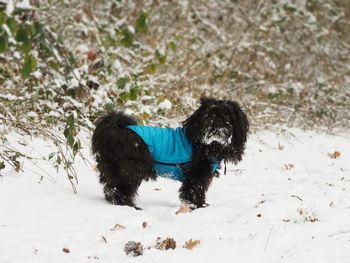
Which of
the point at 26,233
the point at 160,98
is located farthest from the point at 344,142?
the point at 26,233

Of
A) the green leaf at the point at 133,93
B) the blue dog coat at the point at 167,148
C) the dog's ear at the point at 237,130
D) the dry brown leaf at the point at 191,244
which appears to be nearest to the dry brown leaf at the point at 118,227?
the dry brown leaf at the point at 191,244

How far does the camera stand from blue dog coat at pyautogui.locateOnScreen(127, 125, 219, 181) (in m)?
4.67

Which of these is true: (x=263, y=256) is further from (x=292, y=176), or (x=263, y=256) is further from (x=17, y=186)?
(x=292, y=176)

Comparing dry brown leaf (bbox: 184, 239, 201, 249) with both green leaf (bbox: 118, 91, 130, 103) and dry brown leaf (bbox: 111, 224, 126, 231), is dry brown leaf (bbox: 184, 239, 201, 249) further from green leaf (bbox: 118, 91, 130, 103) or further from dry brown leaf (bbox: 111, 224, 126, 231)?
green leaf (bbox: 118, 91, 130, 103)

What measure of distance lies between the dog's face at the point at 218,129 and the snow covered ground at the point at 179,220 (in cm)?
54

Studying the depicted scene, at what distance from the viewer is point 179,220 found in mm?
4113

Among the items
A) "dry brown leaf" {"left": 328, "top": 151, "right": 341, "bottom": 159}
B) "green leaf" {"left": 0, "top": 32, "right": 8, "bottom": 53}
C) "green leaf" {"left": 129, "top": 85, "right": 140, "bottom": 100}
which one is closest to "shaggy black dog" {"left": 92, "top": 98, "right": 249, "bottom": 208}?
"green leaf" {"left": 0, "top": 32, "right": 8, "bottom": 53}

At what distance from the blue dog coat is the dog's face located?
0.37 ft

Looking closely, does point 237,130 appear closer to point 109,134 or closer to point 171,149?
point 171,149

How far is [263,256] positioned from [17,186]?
2391 millimetres

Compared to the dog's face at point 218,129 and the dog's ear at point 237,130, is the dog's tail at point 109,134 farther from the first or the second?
the dog's ear at point 237,130

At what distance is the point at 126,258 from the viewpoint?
3.17 m

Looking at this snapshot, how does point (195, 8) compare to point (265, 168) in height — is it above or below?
above

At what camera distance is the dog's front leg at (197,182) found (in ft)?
15.6
